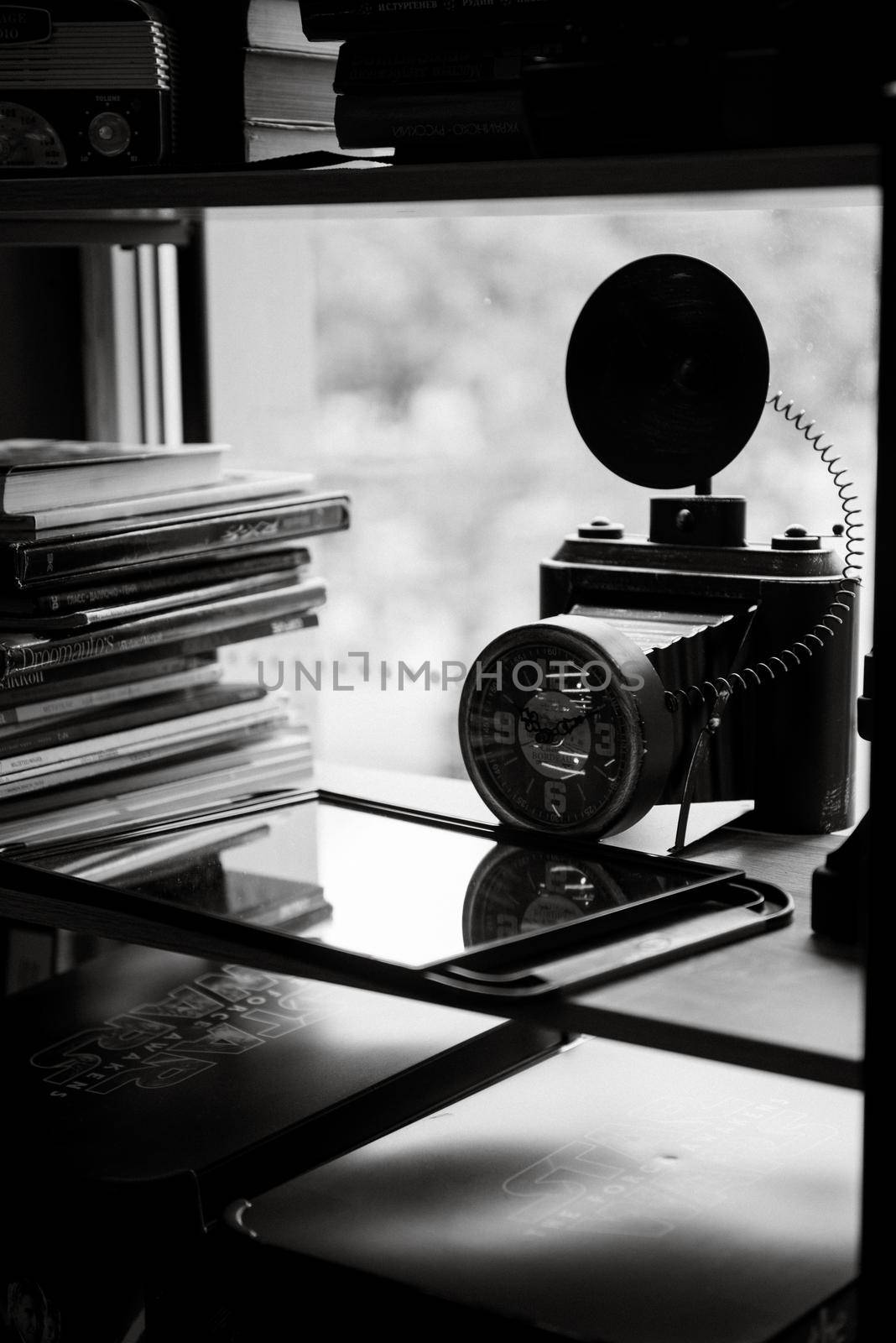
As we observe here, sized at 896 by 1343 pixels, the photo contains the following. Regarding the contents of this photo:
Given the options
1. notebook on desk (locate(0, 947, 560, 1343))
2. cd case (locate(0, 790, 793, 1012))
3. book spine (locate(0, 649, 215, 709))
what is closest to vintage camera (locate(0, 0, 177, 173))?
book spine (locate(0, 649, 215, 709))

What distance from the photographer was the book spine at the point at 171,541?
1.15 meters

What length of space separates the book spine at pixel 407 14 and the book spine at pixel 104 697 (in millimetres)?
508

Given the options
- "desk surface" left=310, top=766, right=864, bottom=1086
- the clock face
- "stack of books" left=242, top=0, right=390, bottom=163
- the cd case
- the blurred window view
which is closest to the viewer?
"desk surface" left=310, top=766, right=864, bottom=1086

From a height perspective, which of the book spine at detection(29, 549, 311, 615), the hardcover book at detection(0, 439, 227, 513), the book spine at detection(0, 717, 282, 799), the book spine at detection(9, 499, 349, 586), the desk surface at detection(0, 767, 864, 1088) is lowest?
the desk surface at detection(0, 767, 864, 1088)

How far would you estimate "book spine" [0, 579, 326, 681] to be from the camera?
1.17 m

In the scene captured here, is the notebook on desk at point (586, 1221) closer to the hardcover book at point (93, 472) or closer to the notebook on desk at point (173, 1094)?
the notebook on desk at point (173, 1094)

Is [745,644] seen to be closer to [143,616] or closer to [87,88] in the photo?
[143,616]

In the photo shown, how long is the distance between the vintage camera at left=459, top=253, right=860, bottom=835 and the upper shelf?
0.16m

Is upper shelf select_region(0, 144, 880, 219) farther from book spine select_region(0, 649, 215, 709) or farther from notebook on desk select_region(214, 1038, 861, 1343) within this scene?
notebook on desk select_region(214, 1038, 861, 1343)

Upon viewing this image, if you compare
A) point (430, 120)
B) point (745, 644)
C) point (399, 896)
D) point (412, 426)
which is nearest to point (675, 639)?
Answer: point (745, 644)

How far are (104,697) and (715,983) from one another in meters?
0.59

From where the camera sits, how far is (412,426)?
1.63m

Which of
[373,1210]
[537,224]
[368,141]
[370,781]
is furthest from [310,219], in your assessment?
[373,1210]

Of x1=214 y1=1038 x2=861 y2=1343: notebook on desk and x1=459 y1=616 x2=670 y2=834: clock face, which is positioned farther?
x1=459 y1=616 x2=670 y2=834: clock face
